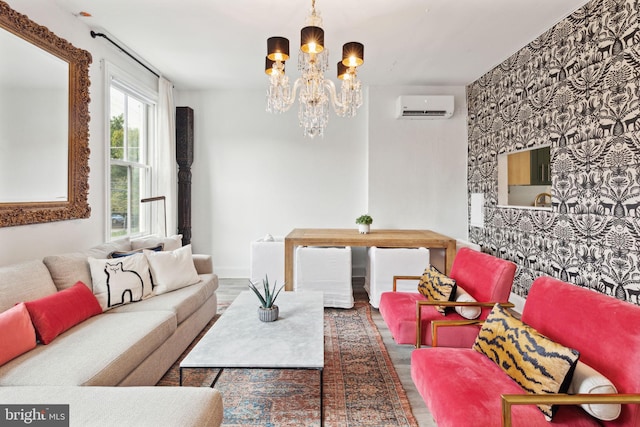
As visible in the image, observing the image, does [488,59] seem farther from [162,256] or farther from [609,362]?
[162,256]

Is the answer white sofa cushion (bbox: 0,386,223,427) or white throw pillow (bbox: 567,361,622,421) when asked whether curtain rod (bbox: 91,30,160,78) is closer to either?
white sofa cushion (bbox: 0,386,223,427)

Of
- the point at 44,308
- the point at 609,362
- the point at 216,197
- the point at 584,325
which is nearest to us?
the point at 609,362

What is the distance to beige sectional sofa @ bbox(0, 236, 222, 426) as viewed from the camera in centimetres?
128

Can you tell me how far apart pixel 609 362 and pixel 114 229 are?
163 inches

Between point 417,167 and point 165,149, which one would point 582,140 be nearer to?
point 417,167

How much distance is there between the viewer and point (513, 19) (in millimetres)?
2980

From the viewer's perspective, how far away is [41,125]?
8.29 feet

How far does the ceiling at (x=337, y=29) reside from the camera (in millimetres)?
2768

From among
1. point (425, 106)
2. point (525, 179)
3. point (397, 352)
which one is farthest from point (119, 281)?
point (525, 179)

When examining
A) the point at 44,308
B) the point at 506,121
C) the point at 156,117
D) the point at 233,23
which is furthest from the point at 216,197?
the point at 506,121

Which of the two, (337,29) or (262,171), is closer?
(337,29)

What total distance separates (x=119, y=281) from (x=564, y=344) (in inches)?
109

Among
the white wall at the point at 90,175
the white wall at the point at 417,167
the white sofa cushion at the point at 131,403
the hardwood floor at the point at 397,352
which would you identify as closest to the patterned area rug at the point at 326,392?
the hardwood floor at the point at 397,352

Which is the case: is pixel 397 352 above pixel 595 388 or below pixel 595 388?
below
